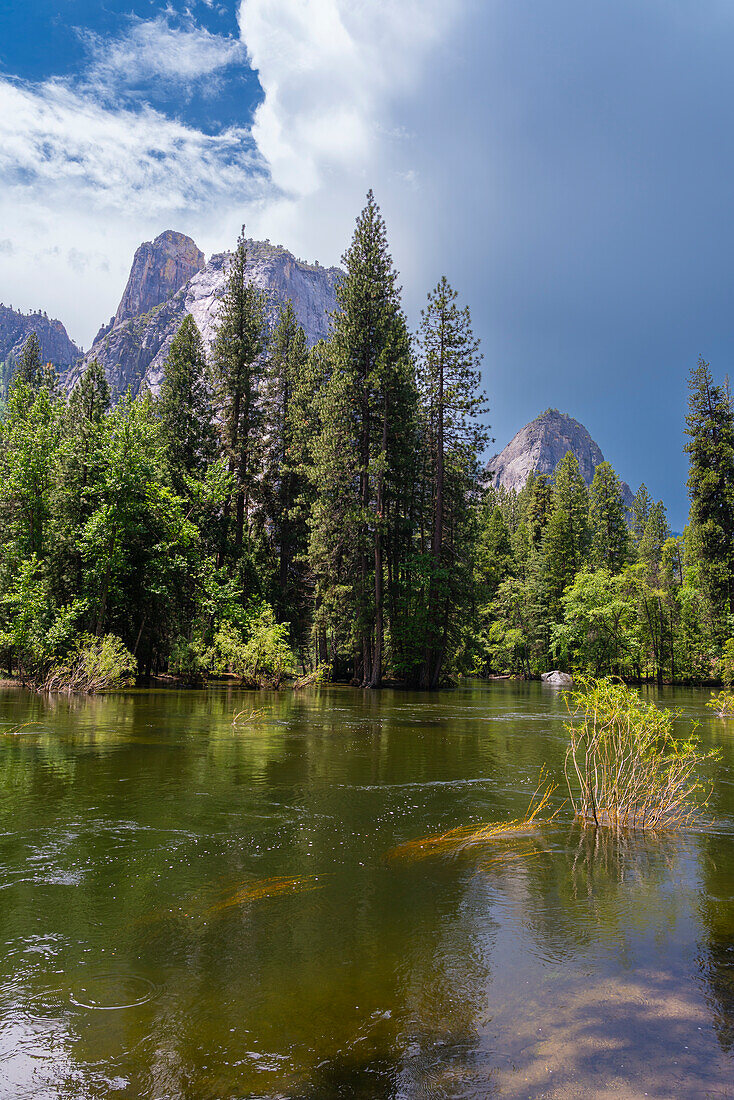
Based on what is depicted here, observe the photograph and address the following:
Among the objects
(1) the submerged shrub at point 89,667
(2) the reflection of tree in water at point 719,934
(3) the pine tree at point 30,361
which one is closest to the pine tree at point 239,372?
(1) the submerged shrub at point 89,667

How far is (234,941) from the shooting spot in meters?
4.30

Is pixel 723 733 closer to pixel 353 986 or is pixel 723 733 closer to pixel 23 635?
pixel 353 986

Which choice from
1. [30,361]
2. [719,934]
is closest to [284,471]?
[30,361]

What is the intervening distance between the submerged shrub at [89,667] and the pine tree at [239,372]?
49.6 feet

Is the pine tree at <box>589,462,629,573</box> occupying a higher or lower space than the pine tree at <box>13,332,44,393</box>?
lower

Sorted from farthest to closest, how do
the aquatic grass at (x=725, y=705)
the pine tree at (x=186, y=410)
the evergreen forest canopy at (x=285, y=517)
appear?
the pine tree at (x=186, y=410)
the evergreen forest canopy at (x=285, y=517)
the aquatic grass at (x=725, y=705)

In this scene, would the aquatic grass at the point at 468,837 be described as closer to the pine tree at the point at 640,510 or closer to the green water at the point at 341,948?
the green water at the point at 341,948

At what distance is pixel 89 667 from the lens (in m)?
22.0

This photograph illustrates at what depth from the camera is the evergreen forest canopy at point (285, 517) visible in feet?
86.7

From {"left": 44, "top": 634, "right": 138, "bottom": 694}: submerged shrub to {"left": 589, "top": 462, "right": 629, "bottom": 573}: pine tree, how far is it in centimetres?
4683

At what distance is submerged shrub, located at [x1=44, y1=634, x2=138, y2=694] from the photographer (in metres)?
22.2

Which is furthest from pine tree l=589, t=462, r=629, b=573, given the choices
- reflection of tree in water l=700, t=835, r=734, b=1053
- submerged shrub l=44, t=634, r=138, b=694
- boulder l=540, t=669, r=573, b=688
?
reflection of tree in water l=700, t=835, r=734, b=1053

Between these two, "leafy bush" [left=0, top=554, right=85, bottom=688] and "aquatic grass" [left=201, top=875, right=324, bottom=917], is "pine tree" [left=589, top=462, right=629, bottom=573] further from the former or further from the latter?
"aquatic grass" [left=201, top=875, right=324, bottom=917]

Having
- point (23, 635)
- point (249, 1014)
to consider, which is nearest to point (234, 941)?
point (249, 1014)
